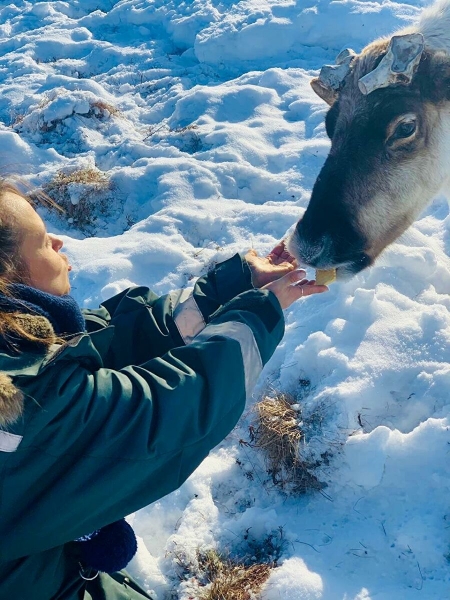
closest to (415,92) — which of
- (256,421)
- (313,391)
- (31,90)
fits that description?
(313,391)

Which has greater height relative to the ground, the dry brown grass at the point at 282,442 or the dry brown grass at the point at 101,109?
the dry brown grass at the point at 101,109

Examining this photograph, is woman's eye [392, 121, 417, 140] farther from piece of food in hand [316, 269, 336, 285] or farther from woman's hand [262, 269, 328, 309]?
woman's hand [262, 269, 328, 309]

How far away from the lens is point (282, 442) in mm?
3219

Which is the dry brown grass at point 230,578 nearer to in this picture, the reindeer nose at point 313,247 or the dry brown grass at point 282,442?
the dry brown grass at point 282,442

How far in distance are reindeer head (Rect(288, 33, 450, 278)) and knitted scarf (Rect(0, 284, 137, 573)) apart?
1.54m

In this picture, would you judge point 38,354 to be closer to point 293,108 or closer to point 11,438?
point 11,438

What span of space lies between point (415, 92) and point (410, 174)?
1.52 ft

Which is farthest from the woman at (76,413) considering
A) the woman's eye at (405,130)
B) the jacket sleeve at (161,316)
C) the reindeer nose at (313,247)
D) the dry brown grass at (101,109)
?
the dry brown grass at (101,109)

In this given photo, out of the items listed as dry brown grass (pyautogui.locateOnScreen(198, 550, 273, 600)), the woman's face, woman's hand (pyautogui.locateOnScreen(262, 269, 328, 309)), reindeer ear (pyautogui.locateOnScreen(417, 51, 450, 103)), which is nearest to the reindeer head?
reindeer ear (pyautogui.locateOnScreen(417, 51, 450, 103))

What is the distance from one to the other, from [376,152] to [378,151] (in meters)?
0.01

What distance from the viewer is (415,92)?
3.13 meters

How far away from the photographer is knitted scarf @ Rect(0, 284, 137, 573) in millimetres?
1845

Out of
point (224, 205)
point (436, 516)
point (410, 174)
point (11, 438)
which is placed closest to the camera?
point (11, 438)

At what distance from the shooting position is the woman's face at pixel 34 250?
6.40ft
